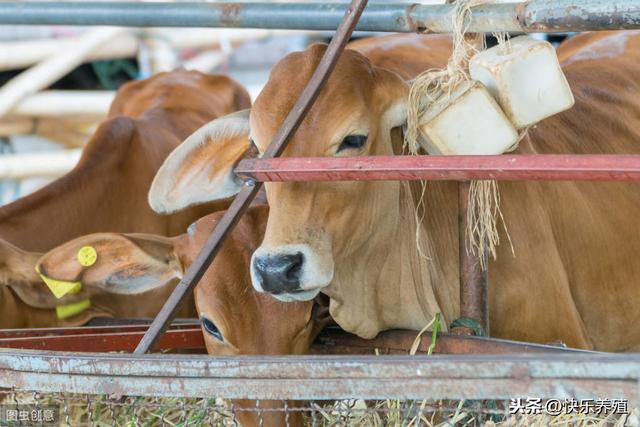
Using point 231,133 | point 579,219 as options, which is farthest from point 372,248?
point 579,219

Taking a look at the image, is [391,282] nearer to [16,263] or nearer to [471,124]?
[471,124]

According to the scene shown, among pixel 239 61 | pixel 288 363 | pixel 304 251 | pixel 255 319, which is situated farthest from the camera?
pixel 239 61

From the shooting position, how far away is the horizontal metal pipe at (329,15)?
287 centimetres

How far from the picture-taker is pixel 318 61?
3.26 m

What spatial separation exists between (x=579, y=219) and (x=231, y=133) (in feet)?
4.03

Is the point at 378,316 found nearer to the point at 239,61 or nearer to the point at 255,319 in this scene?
the point at 255,319

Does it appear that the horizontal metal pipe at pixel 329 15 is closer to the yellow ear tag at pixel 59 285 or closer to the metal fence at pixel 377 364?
the metal fence at pixel 377 364

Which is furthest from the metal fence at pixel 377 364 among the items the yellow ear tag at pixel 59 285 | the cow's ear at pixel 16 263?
the cow's ear at pixel 16 263

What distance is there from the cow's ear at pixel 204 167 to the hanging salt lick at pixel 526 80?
0.90 m

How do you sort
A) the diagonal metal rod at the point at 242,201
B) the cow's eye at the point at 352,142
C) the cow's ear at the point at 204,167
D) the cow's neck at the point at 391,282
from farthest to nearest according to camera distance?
1. the cow's ear at the point at 204,167
2. the cow's neck at the point at 391,282
3. the cow's eye at the point at 352,142
4. the diagonal metal rod at the point at 242,201

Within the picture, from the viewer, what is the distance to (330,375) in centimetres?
220

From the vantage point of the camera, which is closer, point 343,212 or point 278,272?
point 278,272

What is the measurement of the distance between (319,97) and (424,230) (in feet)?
1.98

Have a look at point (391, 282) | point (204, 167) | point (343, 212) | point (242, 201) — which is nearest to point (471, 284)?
point (391, 282)
